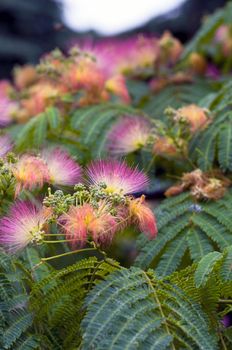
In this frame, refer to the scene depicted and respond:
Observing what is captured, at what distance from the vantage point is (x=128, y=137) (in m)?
2.58

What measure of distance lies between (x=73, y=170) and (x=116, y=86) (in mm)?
1100

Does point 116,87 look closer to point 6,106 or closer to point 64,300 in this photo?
point 6,106

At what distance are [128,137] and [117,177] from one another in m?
0.72

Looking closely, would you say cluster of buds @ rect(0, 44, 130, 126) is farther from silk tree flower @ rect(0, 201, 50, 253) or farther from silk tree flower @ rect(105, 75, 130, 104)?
silk tree flower @ rect(0, 201, 50, 253)

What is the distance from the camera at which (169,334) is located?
5.12ft

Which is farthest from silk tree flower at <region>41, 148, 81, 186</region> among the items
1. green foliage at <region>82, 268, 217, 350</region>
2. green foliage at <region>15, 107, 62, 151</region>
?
green foliage at <region>15, 107, 62, 151</region>

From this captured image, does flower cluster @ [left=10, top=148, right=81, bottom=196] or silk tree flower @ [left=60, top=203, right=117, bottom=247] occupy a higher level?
flower cluster @ [left=10, top=148, right=81, bottom=196]

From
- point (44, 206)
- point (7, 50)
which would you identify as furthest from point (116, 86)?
point (7, 50)

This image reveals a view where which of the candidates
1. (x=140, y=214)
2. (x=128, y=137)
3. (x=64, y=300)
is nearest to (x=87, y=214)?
(x=140, y=214)

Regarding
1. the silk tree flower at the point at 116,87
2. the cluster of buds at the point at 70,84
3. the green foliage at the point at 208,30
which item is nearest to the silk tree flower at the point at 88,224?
the cluster of buds at the point at 70,84

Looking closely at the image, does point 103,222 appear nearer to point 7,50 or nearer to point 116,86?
point 116,86

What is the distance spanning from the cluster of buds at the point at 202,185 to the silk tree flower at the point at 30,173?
23.1 inches

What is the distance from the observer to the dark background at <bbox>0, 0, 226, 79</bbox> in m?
5.09

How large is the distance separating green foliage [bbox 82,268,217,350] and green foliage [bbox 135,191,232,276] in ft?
1.12
